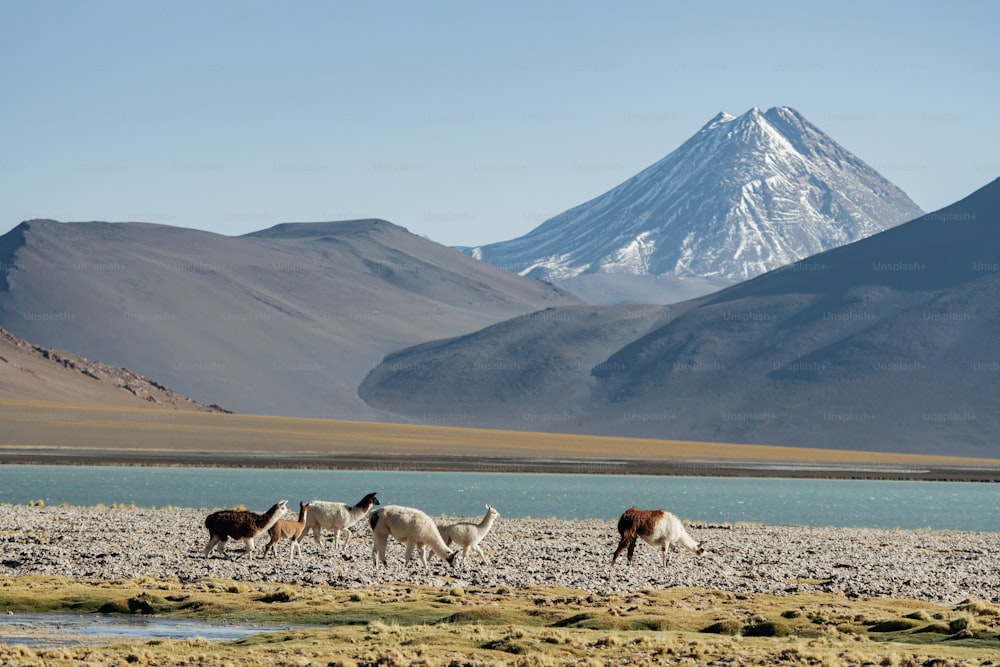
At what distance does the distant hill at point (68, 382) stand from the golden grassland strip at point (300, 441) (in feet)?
38.3

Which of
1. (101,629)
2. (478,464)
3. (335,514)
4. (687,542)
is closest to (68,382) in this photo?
(478,464)

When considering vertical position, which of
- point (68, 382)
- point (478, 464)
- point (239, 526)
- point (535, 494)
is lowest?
point (478, 464)

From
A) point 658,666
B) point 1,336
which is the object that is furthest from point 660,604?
point 1,336

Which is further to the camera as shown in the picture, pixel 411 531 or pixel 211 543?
pixel 211 543

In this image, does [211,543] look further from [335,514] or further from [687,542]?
[687,542]

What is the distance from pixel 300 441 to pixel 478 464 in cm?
2515

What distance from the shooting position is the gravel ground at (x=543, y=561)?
1040 inches

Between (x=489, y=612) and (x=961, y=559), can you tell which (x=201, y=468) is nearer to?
(x=961, y=559)

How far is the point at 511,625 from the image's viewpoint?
21266mm

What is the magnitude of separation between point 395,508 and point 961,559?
47.4 feet

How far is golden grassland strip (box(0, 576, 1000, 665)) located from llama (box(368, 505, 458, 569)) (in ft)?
6.13

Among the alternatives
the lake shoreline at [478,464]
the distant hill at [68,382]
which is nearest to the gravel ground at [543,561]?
the lake shoreline at [478,464]

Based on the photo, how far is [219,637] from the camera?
20.0 m

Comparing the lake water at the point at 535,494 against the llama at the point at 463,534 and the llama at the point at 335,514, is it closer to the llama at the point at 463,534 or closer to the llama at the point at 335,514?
the llama at the point at 335,514
